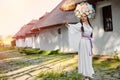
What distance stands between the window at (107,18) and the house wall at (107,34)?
18 centimetres

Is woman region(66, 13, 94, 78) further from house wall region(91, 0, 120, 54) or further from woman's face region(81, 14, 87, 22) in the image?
house wall region(91, 0, 120, 54)

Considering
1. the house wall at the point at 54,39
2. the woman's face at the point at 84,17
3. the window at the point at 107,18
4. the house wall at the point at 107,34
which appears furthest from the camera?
the house wall at the point at 54,39

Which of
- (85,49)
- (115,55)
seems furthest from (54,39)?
(85,49)

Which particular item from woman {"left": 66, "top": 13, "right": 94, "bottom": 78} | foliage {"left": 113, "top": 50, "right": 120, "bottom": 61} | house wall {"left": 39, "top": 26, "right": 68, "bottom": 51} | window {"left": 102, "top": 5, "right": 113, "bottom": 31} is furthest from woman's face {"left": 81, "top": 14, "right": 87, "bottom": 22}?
house wall {"left": 39, "top": 26, "right": 68, "bottom": 51}

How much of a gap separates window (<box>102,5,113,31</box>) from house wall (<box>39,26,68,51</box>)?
8194 millimetres

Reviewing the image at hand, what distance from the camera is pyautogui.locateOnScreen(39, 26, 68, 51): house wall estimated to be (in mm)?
22344

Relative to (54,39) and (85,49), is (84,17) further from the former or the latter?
(54,39)

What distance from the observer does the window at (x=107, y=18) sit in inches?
527

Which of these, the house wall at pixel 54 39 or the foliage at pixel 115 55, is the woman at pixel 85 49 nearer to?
the foliage at pixel 115 55

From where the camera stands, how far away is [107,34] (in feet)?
43.8

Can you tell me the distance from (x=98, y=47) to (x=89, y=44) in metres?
6.89

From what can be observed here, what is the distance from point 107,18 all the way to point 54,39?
37.9 ft

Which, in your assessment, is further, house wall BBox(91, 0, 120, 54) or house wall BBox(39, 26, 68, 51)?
house wall BBox(39, 26, 68, 51)

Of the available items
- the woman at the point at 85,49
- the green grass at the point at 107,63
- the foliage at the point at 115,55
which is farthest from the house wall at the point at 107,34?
the woman at the point at 85,49
